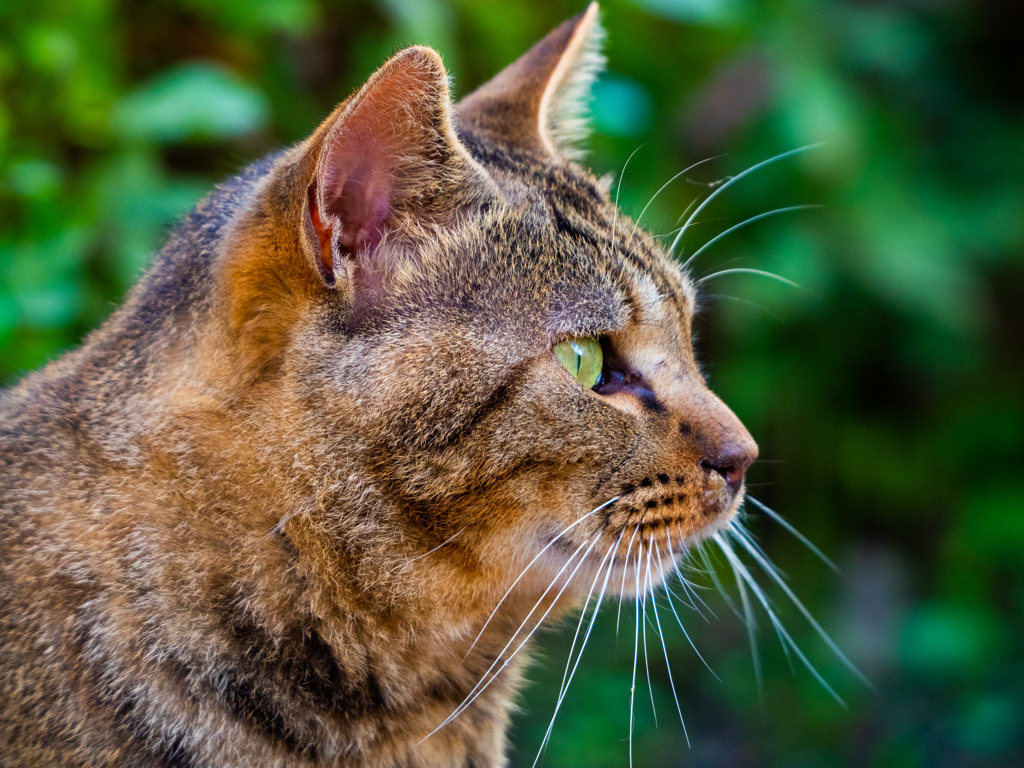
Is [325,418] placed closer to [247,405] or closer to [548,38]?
[247,405]

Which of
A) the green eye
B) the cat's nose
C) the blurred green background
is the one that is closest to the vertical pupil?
the green eye

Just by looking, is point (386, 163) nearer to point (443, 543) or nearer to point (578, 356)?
point (578, 356)

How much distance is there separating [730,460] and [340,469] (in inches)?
23.0

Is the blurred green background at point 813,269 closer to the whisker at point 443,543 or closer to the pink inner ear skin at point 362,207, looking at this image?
the pink inner ear skin at point 362,207

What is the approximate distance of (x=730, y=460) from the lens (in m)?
1.43

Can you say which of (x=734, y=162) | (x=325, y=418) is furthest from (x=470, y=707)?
(x=734, y=162)

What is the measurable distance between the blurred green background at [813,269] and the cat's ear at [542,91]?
0.64 m

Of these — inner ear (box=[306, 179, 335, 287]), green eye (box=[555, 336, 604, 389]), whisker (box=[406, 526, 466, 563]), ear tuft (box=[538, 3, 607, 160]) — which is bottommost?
whisker (box=[406, 526, 466, 563])

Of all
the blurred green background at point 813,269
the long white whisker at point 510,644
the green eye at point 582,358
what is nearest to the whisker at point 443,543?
the long white whisker at point 510,644

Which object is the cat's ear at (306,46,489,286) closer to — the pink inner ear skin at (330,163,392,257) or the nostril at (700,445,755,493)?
the pink inner ear skin at (330,163,392,257)

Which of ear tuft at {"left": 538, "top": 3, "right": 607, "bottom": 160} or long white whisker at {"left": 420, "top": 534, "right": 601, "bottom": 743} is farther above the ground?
ear tuft at {"left": 538, "top": 3, "right": 607, "bottom": 160}

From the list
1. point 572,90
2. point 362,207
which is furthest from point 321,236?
point 572,90

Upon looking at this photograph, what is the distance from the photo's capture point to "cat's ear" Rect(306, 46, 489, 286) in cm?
123

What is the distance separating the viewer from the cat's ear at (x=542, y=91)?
5.82 feet
